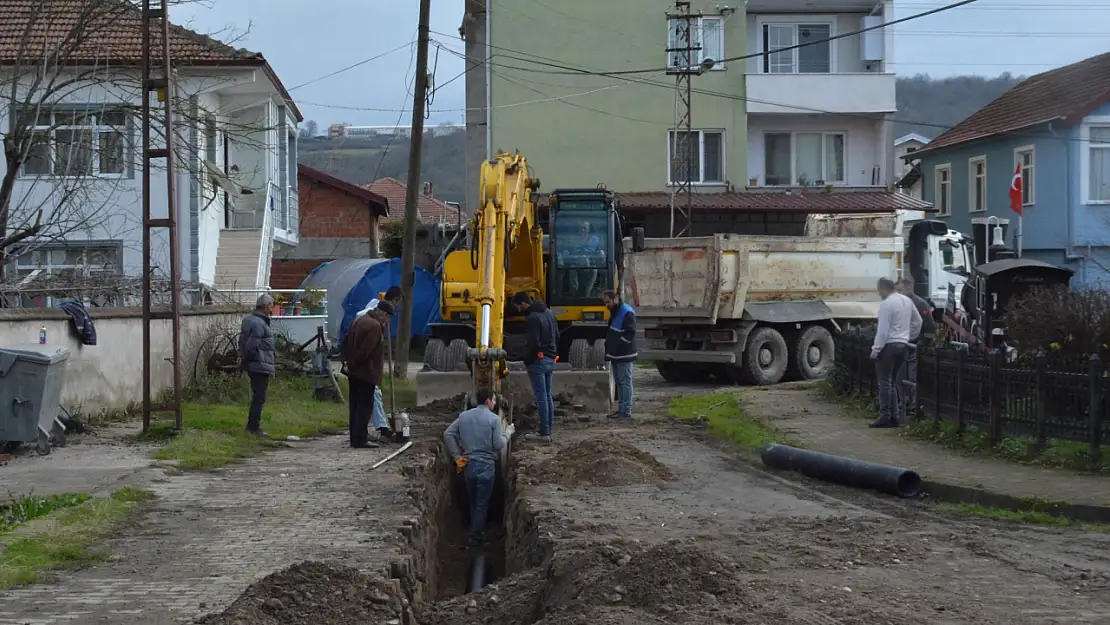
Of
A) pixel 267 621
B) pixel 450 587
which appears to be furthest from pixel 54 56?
pixel 267 621

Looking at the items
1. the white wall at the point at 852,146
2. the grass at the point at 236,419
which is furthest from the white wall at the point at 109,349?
the white wall at the point at 852,146

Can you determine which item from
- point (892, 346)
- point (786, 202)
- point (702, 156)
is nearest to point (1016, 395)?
point (892, 346)

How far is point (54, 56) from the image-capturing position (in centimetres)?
1817

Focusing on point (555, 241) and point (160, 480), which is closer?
point (160, 480)

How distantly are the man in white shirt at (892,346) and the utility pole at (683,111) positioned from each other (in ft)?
54.1

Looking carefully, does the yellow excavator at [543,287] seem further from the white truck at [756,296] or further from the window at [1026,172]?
the window at [1026,172]

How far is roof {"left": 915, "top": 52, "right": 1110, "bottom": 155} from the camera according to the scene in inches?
1358

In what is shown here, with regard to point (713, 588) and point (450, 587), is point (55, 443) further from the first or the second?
point (713, 588)

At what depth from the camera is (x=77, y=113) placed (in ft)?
65.1

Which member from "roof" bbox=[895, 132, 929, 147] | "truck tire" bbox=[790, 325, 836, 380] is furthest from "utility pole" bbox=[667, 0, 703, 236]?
"roof" bbox=[895, 132, 929, 147]

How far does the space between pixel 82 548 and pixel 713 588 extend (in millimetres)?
4541

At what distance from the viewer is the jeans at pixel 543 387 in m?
15.5

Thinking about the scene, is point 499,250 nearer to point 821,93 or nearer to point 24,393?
point 24,393

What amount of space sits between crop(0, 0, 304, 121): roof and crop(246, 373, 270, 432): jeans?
5.07 m
